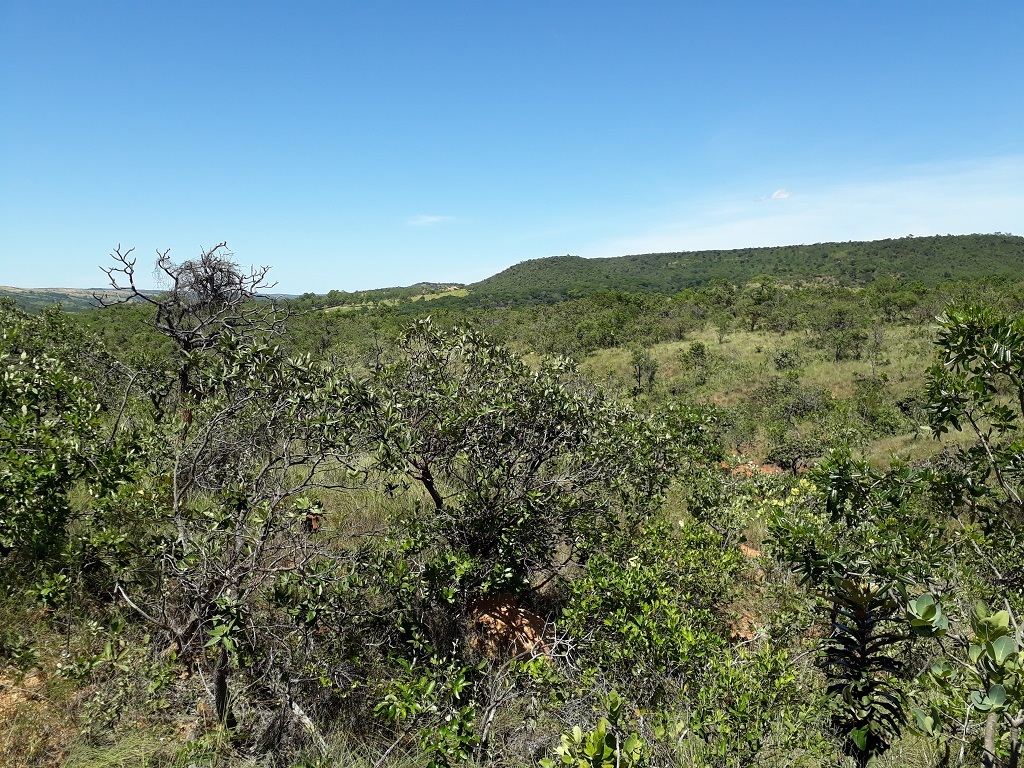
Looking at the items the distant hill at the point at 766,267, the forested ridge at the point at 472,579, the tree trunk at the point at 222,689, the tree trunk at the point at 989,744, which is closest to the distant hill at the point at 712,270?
the distant hill at the point at 766,267

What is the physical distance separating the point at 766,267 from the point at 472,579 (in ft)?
476

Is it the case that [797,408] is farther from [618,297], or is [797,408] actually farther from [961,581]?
[618,297]

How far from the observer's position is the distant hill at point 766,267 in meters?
101

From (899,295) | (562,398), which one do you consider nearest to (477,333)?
(562,398)

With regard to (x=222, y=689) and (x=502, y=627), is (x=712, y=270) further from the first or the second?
(x=222, y=689)

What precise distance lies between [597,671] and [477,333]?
3258 millimetres

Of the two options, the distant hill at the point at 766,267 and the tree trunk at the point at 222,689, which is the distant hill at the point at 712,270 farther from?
the tree trunk at the point at 222,689

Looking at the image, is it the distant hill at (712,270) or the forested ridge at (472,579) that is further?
the distant hill at (712,270)

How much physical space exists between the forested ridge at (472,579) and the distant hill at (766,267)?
82.1 metres

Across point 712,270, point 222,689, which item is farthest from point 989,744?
point 712,270

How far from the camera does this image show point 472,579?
4613mm

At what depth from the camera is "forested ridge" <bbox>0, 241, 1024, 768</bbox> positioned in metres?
2.95

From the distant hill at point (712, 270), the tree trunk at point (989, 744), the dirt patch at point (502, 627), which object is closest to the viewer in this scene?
the tree trunk at point (989, 744)

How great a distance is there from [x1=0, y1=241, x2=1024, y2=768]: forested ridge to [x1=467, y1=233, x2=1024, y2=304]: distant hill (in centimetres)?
8214
